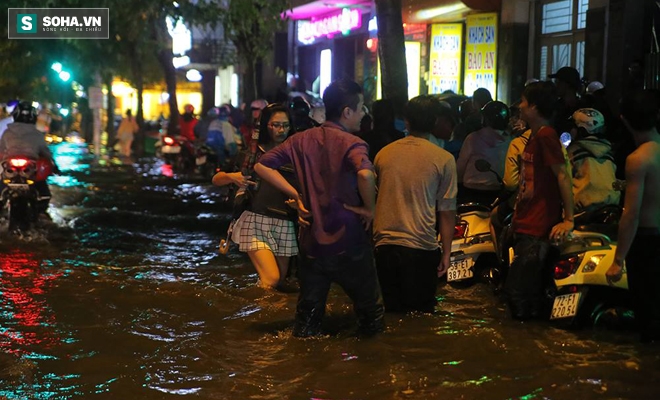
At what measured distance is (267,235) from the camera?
7957 millimetres

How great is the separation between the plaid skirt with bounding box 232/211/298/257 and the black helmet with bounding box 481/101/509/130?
2465 millimetres

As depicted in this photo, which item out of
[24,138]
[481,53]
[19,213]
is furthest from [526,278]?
[481,53]

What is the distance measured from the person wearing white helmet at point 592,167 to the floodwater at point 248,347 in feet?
3.53

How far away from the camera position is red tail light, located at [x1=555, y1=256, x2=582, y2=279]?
23.1 feet

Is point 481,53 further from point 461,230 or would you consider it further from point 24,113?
point 461,230

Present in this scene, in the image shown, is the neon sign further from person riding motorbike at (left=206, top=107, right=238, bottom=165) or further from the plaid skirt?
the plaid skirt

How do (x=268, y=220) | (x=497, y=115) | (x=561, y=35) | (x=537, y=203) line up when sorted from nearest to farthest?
(x=537, y=203), (x=268, y=220), (x=497, y=115), (x=561, y=35)

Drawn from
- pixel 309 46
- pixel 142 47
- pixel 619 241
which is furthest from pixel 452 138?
pixel 142 47

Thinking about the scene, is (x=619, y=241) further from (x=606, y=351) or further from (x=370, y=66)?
(x=370, y=66)

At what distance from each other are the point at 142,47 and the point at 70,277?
2363 cm

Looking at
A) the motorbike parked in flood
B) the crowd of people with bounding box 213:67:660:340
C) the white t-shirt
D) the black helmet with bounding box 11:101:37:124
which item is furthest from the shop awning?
the white t-shirt

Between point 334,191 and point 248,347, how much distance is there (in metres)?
1.53

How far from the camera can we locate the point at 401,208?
23.0 ft

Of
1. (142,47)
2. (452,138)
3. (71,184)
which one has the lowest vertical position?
(71,184)
